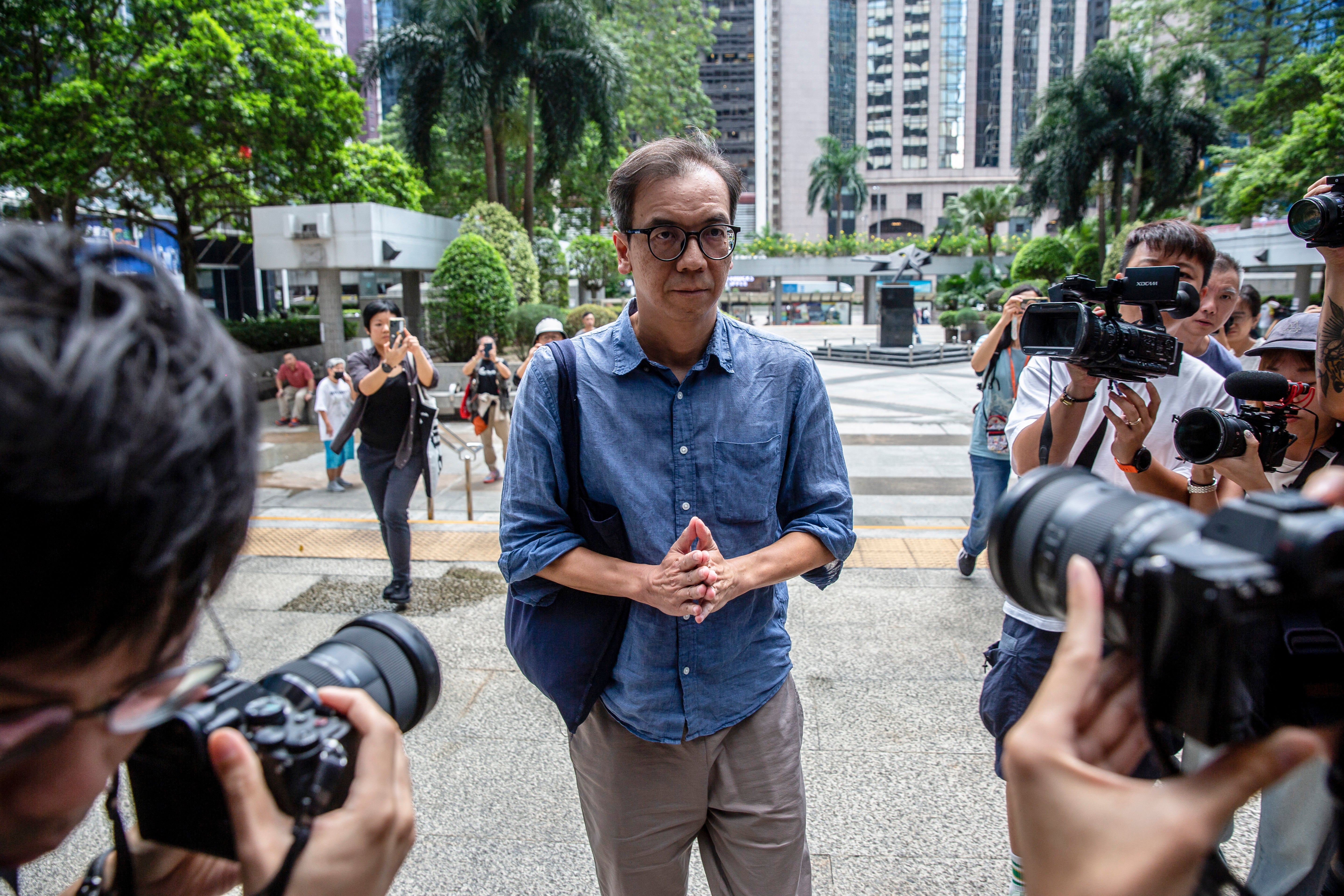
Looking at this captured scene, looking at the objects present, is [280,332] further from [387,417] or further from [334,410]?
[387,417]

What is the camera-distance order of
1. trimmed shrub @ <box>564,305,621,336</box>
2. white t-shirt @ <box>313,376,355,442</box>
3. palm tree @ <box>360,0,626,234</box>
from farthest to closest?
palm tree @ <box>360,0,626,234</box> → trimmed shrub @ <box>564,305,621,336</box> → white t-shirt @ <box>313,376,355,442</box>

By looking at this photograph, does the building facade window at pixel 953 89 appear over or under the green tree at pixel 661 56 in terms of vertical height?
over

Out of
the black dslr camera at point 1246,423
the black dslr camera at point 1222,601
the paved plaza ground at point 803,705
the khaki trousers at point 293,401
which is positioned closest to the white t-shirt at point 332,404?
the paved plaza ground at point 803,705

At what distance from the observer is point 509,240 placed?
57.5 ft

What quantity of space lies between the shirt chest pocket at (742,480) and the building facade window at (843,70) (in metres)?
87.2

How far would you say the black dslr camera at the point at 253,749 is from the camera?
87 centimetres

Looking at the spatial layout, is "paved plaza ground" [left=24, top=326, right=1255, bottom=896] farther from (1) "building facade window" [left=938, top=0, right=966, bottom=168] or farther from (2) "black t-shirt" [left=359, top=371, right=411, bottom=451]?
(1) "building facade window" [left=938, top=0, right=966, bottom=168]

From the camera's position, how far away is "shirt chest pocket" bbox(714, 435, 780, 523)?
1957 millimetres

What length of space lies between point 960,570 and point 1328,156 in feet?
46.0

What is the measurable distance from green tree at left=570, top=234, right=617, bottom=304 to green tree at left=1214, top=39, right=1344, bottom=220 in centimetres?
1444

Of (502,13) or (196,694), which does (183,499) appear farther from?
(502,13)

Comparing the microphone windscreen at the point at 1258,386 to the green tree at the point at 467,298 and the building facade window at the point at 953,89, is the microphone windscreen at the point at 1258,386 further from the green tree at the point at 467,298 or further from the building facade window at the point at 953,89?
the building facade window at the point at 953,89

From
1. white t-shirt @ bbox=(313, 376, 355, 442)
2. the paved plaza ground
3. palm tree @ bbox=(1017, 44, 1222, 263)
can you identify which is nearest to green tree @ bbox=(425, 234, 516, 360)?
white t-shirt @ bbox=(313, 376, 355, 442)

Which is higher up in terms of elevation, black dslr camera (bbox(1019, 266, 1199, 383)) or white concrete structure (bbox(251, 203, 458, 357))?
white concrete structure (bbox(251, 203, 458, 357))
